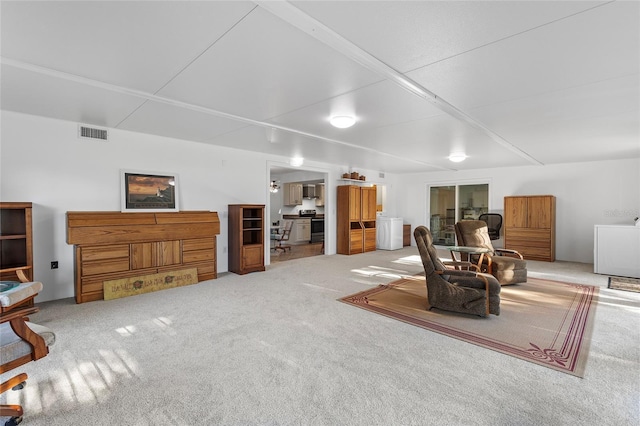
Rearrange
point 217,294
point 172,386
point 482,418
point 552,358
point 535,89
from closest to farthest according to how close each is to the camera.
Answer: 1. point 482,418
2. point 172,386
3. point 552,358
4. point 535,89
5. point 217,294

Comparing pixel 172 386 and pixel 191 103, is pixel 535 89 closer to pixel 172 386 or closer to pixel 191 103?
pixel 191 103

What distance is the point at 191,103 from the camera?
3.38 meters

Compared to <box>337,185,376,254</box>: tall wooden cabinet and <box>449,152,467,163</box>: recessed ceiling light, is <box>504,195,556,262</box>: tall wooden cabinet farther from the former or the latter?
<box>337,185,376,254</box>: tall wooden cabinet

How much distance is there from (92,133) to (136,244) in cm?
168

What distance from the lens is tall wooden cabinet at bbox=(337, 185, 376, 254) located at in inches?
310

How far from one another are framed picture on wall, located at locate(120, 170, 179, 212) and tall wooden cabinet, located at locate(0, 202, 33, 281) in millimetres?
1123

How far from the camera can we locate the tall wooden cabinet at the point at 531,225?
22.6 feet

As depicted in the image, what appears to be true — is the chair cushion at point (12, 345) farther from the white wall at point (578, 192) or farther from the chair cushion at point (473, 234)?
the white wall at point (578, 192)

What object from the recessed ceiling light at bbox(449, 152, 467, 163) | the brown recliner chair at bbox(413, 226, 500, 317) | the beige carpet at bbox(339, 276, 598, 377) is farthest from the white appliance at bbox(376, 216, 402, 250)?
the brown recliner chair at bbox(413, 226, 500, 317)

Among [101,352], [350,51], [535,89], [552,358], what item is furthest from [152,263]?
[535,89]

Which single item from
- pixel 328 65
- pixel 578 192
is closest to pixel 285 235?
pixel 328 65

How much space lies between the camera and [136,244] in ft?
14.2

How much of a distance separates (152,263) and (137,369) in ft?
8.11

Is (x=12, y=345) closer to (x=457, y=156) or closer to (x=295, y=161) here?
(x=295, y=161)
